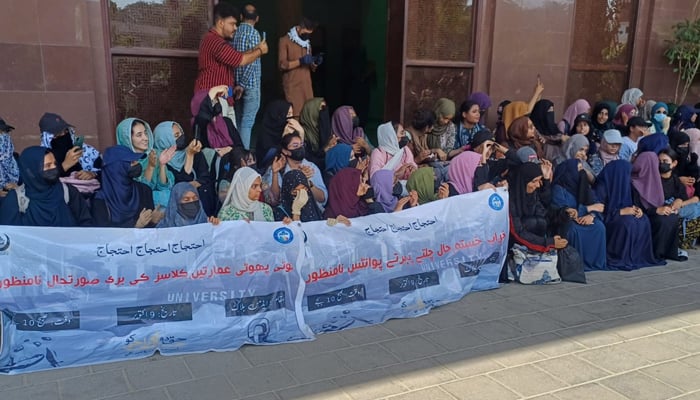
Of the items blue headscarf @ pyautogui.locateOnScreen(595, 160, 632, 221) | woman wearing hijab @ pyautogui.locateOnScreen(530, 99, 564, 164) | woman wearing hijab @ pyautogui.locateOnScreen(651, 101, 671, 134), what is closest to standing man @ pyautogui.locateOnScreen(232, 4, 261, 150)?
woman wearing hijab @ pyautogui.locateOnScreen(530, 99, 564, 164)

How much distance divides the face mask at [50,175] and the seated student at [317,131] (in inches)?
93.4

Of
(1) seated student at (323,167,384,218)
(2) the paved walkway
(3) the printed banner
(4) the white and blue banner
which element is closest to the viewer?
(2) the paved walkway

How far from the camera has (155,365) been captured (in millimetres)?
3658

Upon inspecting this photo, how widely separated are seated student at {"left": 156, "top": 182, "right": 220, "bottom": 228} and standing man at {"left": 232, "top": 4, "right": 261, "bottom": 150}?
1.54 meters

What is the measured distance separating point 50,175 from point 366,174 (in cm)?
236

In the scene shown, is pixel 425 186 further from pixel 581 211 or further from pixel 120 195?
pixel 120 195

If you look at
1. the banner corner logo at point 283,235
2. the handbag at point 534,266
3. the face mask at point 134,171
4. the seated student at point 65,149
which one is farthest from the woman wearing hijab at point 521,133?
the seated student at point 65,149

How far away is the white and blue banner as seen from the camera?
11.9ft

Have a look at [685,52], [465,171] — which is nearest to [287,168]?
[465,171]

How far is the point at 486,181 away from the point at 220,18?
2.76 metres

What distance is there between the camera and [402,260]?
14.8 ft

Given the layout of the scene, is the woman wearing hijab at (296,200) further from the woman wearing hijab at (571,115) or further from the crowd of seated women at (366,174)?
the woman wearing hijab at (571,115)

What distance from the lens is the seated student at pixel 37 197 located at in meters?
3.88

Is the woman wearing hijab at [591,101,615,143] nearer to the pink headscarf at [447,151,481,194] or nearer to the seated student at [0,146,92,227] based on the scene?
the pink headscarf at [447,151,481,194]
